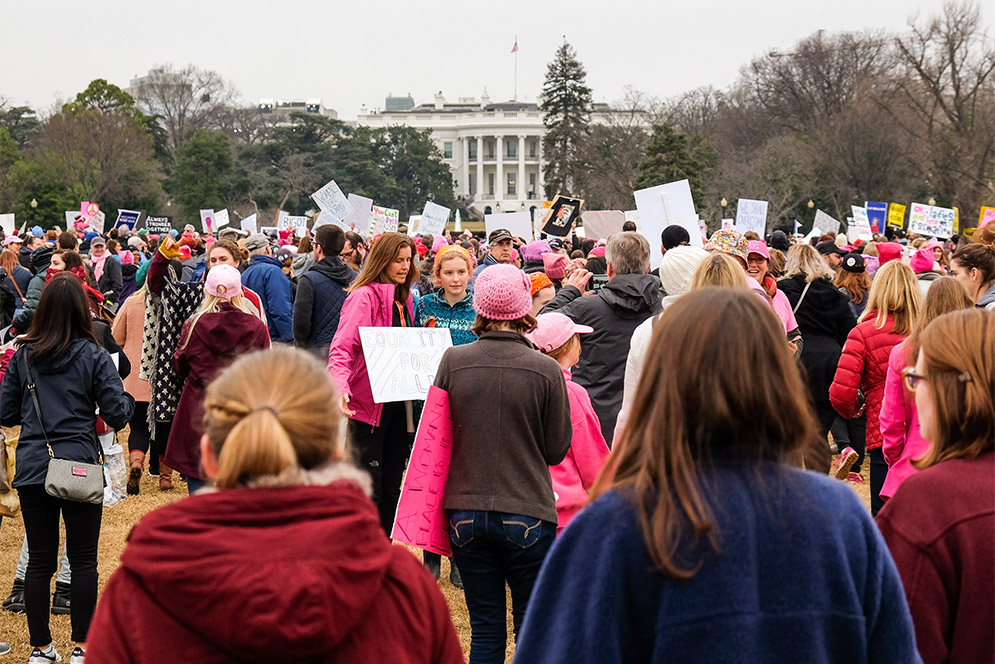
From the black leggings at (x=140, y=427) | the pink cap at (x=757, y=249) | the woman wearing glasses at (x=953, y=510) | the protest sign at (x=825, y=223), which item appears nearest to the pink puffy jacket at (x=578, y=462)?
the woman wearing glasses at (x=953, y=510)

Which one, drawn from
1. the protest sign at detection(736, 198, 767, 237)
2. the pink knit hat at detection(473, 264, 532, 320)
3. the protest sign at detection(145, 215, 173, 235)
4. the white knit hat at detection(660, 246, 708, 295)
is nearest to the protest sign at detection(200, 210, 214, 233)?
the protest sign at detection(145, 215, 173, 235)

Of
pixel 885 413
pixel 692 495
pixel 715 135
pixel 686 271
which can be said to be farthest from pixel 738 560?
pixel 715 135

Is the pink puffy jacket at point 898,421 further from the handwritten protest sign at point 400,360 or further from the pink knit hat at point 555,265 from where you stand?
the pink knit hat at point 555,265

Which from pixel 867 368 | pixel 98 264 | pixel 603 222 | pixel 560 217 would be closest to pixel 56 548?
pixel 867 368

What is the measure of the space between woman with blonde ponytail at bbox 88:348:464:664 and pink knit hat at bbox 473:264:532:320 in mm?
1955

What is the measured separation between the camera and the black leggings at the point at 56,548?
456 centimetres

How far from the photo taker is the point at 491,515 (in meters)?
3.75

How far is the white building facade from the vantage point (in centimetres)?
11838

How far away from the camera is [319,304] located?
7012 millimetres

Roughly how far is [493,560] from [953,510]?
195 centimetres

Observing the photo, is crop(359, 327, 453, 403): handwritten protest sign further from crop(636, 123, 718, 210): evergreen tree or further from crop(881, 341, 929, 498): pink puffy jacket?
crop(636, 123, 718, 210): evergreen tree

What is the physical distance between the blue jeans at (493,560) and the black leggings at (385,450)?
1786 mm

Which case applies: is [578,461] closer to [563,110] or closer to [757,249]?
[757,249]

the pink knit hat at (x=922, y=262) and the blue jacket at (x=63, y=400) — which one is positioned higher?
the pink knit hat at (x=922, y=262)
